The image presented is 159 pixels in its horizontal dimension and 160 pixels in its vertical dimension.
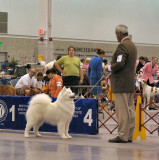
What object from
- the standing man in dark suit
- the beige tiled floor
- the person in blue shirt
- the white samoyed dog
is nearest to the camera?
the beige tiled floor

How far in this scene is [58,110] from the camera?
6.78 metres

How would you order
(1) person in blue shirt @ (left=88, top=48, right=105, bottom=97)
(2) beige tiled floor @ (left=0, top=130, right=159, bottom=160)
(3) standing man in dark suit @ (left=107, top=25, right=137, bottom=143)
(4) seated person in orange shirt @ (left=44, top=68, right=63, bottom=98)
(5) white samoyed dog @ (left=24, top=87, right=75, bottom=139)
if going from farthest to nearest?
(1) person in blue shirt @ (left=88, top=48, right=105, bottom=97), (4) seated person in orange shirt @ (left=44, top=68, right=63, bottom=98), (5) white samoyed dog @ (left=24, top=87, right=75, bottom=139), (3) standing man in dark suit @ (left=107, top=25, right=137, bottom=143), (2) beige tiled floor @ (left=0, top=130, right=159, bottom=160)

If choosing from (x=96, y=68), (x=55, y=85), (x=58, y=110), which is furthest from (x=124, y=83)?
(x=96, y=68)

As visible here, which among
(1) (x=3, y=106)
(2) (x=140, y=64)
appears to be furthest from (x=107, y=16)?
(1) (x=3, y=106)

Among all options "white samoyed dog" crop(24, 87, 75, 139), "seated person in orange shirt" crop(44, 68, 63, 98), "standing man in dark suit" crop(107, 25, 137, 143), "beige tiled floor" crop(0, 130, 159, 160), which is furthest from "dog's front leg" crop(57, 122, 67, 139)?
"seated person in orange shirt" crop(44, 68, 63, 98)

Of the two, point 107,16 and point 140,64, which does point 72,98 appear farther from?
point 107,16

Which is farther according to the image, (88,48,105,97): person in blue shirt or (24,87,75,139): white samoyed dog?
(88,48,105,97): person in blue shirt

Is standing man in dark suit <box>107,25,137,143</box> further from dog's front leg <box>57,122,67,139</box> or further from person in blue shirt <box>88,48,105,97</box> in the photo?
person in blue shirt <box>88,48,105,97</box>

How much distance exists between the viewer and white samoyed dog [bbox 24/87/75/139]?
676 cm

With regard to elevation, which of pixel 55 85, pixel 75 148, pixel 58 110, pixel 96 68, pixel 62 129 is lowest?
pixel 75 148

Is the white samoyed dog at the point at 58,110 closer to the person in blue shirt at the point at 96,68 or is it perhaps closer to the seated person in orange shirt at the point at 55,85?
the seated person in orange shirt at the point at 55,85

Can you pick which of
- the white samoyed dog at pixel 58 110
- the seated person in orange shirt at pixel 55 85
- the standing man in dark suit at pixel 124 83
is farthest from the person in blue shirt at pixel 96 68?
the standing man in dark suit at pixel 124 83

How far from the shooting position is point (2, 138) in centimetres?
677

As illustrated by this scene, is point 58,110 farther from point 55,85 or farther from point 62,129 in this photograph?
point 55,85
